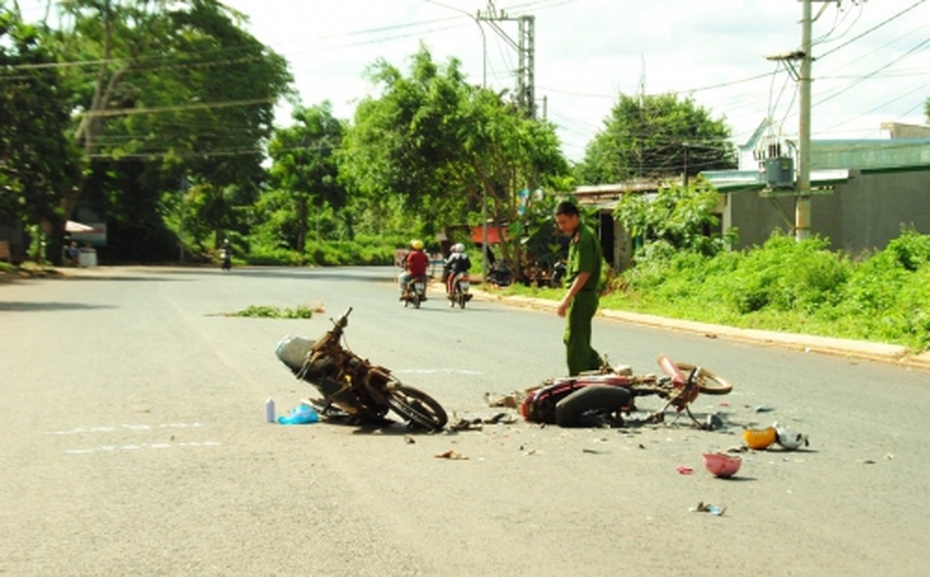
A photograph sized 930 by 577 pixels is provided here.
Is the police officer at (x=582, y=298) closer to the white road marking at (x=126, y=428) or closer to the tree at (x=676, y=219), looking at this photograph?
the white road marking at (x=126, y=428)

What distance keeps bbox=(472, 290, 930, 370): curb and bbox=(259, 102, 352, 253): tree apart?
63.3m

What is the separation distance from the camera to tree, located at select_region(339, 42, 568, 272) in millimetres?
44344

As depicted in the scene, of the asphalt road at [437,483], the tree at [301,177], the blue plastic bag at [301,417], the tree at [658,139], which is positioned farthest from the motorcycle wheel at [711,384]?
the tree at [301,177]

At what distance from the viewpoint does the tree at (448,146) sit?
44.3m

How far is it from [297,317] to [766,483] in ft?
59.4

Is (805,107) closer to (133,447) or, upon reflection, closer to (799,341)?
(799,341)

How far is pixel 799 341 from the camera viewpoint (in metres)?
19.7

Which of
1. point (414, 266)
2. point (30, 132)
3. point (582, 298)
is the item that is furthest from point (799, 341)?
point (30, 132)

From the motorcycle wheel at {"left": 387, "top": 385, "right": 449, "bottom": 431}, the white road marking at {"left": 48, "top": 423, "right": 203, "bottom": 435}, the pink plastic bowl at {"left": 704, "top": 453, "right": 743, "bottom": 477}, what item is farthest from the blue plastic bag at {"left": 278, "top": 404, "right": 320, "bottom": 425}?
the pink plastic bowl at {"left": 704, "top": 453, "right": 743, "bottom": 477}

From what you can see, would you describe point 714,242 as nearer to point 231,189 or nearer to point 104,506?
point 104,506

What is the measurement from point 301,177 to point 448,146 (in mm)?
45382

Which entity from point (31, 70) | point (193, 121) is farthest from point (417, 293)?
point (193, 121)

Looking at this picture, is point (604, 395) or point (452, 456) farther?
point (604, 395)

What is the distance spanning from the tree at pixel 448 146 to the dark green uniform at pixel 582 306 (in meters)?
32.3
